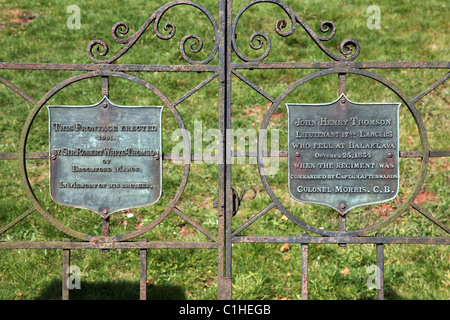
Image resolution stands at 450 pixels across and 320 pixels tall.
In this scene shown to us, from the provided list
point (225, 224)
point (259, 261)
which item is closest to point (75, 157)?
point (225, 224)

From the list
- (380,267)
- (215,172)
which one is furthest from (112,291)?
(380,267)

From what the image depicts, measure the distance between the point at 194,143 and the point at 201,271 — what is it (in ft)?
4.21

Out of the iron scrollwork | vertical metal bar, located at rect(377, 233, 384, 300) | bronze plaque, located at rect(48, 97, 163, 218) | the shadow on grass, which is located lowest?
the shadow on grass

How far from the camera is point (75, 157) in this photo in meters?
2.62

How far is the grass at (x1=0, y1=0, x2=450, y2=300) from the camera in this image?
3322mm

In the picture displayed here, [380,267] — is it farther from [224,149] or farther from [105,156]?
[105,156]

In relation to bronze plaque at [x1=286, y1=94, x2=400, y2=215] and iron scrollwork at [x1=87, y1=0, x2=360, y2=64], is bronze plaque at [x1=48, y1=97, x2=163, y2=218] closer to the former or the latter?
iron scrollwork at [x1=87, y1=0, x2=360, y2=64]

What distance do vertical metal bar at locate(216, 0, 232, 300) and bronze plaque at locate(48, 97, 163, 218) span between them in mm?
375

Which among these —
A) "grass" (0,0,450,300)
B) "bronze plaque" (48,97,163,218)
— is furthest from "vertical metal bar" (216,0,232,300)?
"grass" (0,0,450,300)

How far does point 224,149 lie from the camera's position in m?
2.59

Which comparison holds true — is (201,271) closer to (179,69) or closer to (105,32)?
(179,69)

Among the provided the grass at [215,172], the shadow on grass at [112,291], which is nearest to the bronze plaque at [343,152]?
the grass at [215,172]

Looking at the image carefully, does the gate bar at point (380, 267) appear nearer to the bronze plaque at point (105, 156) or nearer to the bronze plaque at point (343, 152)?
the bronze plaque at point (343, 152)

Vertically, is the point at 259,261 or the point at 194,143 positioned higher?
→ the point at 194,143
